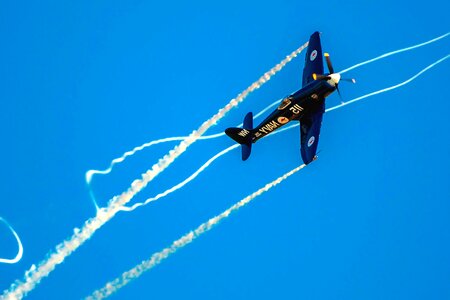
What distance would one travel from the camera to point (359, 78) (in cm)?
1692

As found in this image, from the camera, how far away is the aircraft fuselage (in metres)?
15.7

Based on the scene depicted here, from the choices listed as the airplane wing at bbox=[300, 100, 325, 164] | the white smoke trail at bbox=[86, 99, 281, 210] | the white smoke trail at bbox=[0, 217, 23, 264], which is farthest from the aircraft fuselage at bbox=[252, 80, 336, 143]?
the white smoke trail at bbox=[0, 217, 23, 264]

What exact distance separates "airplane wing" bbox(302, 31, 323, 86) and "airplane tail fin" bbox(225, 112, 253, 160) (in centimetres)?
165

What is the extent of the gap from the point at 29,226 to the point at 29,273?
112cm

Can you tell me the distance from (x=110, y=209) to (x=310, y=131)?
517cm

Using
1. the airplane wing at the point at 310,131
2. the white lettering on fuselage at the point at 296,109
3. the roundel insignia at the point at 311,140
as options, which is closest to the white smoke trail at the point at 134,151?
the white lettering on fuselage at the point at 296,109

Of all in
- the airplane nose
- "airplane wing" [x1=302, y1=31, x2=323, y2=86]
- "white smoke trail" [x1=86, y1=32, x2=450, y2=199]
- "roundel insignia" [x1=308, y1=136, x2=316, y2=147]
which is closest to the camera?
the airplane nose

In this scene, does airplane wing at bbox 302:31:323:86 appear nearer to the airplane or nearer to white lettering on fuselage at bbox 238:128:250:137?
the airplane

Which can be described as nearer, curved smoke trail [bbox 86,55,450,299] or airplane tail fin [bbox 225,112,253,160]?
curved smoke trail [bbox 86,55,450,299]

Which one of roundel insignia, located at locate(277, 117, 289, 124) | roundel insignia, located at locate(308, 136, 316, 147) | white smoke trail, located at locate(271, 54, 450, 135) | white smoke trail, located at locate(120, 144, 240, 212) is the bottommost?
roundel insignia, located at locate(308, 136, 316, 147)

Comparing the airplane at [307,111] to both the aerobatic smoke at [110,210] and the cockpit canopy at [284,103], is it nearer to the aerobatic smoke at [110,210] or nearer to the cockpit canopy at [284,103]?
the cockpit canopy at [284,103]

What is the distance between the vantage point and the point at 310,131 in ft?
52.6

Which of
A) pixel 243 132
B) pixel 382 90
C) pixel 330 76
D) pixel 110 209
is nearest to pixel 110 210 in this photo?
pixel 110 209

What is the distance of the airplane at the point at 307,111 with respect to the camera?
15.7 meters
